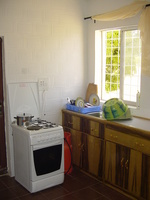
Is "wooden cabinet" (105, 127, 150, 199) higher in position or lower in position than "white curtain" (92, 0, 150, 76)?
lower

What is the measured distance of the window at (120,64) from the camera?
12.3 ft

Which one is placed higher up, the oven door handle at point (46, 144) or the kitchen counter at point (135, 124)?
the kitchen counter at point (135, 124)

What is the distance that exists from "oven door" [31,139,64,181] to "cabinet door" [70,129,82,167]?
0.46 metres

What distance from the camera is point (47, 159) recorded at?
334 centimetres

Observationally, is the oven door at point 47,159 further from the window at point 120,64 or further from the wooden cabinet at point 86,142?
the window at point 120,64

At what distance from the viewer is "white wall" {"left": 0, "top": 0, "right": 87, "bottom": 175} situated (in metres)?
3.58

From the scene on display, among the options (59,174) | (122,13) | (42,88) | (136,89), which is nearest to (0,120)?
(42,88)

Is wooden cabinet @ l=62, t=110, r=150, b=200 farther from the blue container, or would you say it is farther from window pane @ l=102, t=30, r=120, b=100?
window pane @ l=102, t=30, r=120, b=100

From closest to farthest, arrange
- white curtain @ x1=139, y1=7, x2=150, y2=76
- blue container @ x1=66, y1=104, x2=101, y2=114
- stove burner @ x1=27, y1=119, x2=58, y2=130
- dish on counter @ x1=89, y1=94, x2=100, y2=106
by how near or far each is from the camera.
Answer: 1. white curtain @ x1=139, y1=7, x2=150, y2=76
2. stove burner @ x1=27, y1=119, x2=58, y2=130
3. blue container @ x1=66, y1=104, x2=101, y2=114
4. dish on counter @ x1=89, y1=94, x2=100, y2=106

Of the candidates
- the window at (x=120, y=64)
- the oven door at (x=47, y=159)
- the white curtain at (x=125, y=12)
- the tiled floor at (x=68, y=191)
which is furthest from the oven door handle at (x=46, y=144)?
the white curtain at (x=125, y=12)

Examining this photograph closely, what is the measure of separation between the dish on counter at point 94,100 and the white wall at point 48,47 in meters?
0.30

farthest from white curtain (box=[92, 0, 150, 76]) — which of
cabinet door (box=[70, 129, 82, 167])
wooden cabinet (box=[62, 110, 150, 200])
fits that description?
cabinet door (box=[70, 129, 82, 167])

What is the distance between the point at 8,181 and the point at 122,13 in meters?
2.72

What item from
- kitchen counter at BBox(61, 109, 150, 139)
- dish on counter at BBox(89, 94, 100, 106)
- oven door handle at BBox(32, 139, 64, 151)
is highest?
dish on counter at BBox(89, 94, 100, 106)
